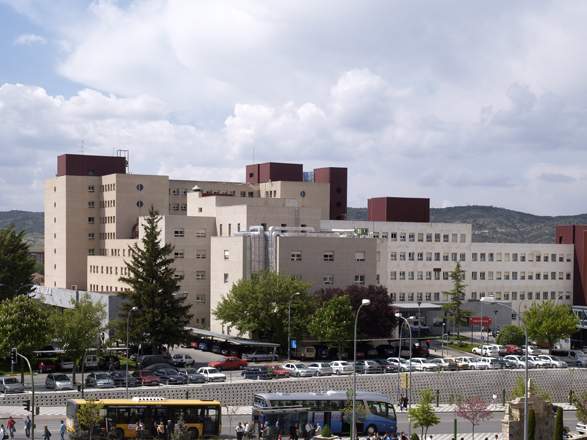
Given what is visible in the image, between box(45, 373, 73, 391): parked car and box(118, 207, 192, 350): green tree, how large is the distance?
55.3 ft

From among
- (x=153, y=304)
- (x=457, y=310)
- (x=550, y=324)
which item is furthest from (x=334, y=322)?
(x=457, y=310)

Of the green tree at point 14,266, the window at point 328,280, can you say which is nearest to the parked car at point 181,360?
the window at point 328,280

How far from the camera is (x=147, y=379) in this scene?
76125 millimetres

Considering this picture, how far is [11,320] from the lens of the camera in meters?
78.3

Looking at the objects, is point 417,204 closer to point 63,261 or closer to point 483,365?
point 63,261

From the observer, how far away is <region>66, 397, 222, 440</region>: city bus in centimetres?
5641

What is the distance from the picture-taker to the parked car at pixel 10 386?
235ft

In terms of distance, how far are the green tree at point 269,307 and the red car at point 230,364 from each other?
29.0 ft

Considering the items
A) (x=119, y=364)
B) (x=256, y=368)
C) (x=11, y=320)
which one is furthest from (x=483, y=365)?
(x=11, y=320)

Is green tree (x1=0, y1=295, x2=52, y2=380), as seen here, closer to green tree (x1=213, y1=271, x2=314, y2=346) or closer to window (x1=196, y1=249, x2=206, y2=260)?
green tree (x1=213, y1=271, x2=314, y2=346)

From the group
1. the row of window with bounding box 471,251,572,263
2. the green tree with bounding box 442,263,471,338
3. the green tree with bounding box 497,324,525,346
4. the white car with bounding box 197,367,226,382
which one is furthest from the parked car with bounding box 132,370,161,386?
the row of window with bounding box 471,251,572,263

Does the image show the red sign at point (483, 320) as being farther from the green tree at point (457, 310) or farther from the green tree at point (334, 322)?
the green tree at point (334, 322)

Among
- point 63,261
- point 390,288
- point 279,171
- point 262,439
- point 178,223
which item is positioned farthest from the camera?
point 279,171

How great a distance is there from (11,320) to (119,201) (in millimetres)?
63811
